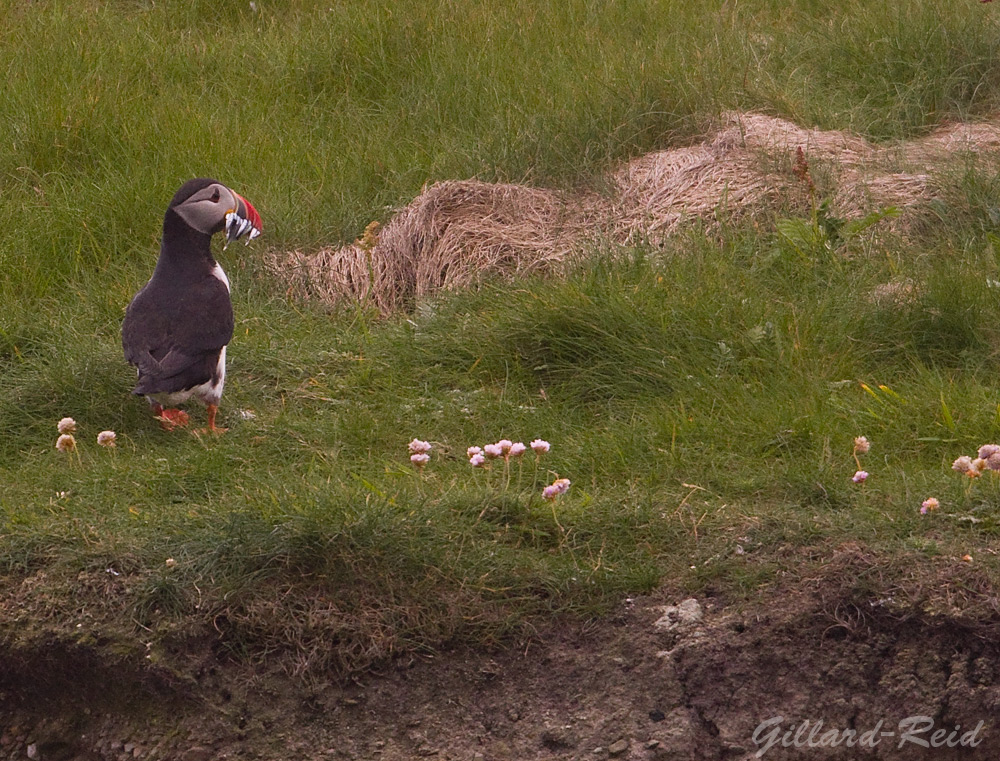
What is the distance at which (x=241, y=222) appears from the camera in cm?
538

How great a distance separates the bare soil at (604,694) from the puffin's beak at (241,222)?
2284mm

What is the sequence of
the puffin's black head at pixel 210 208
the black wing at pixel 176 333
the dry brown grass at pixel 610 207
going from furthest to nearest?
the dry brown grass at pixel 610 207, the puffin's black head at pixel 210 208, the black wing at pixel 176 333

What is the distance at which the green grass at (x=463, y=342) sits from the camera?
3.63 metres

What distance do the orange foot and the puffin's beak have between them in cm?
81

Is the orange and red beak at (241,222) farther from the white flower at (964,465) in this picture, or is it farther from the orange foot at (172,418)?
the white flower at (964,465)

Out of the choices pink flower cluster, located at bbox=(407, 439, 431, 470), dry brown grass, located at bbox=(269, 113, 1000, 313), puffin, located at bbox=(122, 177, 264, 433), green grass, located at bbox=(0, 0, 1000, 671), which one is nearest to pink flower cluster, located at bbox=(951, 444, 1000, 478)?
green grass, located at bbox=(0, 0, 1000, 671)

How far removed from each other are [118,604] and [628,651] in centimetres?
139

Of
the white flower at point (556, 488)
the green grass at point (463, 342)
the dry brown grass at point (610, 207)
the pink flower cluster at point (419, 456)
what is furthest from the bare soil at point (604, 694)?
the dry brown grass at point (610, 207)

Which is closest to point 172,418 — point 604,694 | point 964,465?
point 604,694

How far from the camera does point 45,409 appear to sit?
5105 millimetres

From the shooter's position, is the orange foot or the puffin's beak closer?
the orange foot

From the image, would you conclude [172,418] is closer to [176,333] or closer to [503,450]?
[176,333]

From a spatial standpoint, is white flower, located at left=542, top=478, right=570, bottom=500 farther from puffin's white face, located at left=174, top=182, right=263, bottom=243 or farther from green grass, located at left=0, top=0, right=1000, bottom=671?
puffin's white face, located at left=174, top=182, right=263, bottom=243

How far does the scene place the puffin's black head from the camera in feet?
17.2
